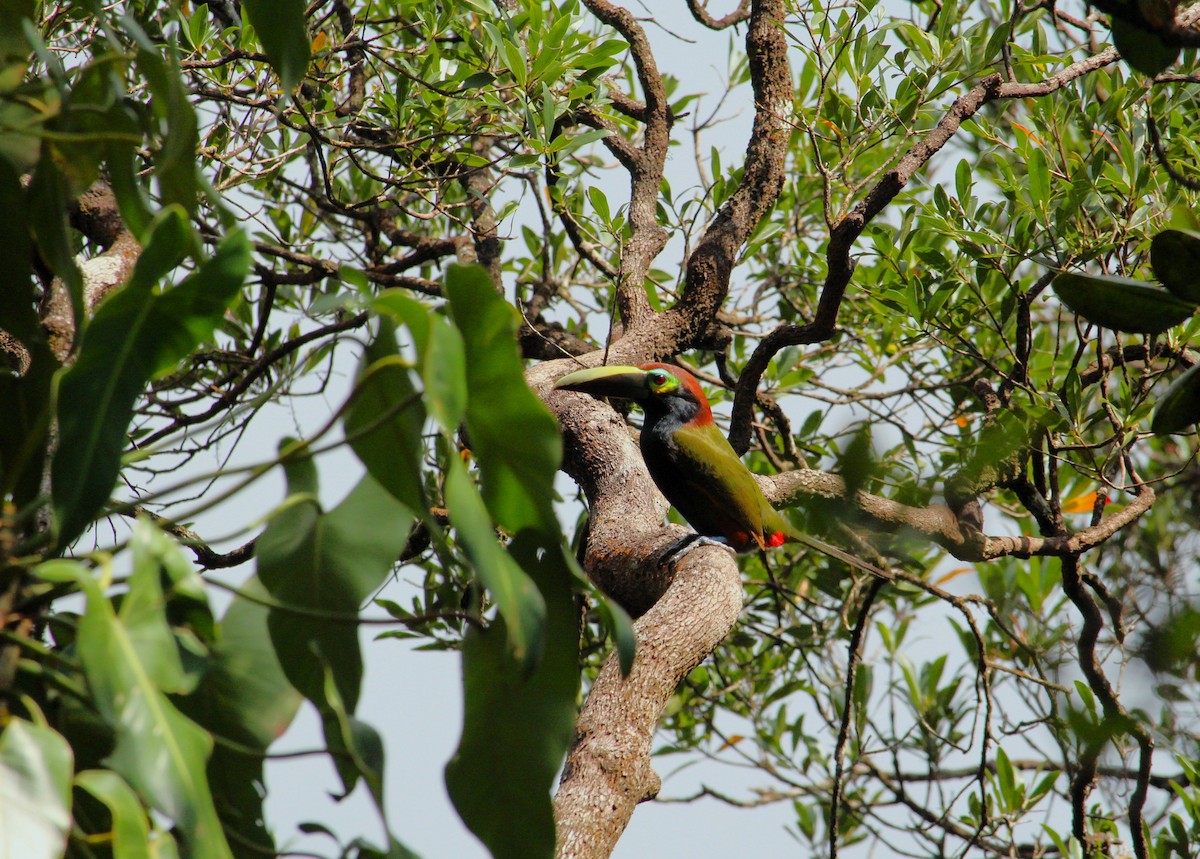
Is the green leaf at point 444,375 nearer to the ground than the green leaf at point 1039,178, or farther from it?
nearer to the ground

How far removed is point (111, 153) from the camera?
121cm

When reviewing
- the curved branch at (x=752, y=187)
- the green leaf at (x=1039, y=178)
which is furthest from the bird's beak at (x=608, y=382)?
the green leaf at (x=1039, y=178)

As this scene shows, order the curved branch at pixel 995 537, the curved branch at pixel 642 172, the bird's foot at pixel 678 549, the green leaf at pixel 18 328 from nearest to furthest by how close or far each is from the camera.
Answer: the green leaf at pixel 18 328
the bird's foot at pixel 678 549
the curved branch at pixel 995 537
the curved branch at pixel 642 172

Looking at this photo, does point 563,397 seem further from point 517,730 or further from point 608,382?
point 517,730

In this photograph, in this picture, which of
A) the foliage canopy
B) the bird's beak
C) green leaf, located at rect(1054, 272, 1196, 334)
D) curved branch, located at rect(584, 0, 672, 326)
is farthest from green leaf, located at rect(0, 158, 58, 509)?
curved branch, located at rect(584, 0, 672, 326)

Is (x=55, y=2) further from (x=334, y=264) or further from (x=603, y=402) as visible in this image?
(x=603, y=402)

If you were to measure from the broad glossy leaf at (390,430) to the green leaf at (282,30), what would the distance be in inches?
13.1

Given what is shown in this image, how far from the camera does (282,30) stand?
121 cm

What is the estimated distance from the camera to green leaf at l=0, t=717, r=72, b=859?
810 millimetres

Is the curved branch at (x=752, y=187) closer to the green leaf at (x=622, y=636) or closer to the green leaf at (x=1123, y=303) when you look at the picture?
the green leaf at (x=1123, y=303)

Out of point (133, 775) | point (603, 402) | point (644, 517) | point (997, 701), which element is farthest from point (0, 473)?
point (997, 701)

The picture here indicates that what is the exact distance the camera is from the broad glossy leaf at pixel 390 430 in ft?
3.62

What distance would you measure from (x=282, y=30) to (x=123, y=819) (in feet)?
2.82

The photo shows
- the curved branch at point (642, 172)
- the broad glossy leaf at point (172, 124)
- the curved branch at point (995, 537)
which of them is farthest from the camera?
the curved branch at point (642, 172)
